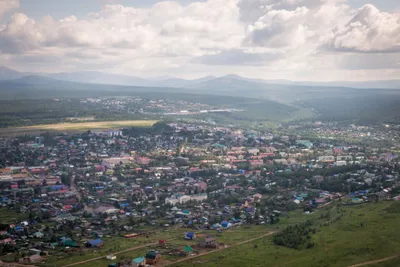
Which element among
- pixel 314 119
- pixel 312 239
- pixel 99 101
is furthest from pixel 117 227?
pixel 99 101

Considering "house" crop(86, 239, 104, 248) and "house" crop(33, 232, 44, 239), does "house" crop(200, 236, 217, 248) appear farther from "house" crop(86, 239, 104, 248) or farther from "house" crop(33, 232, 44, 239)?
"house" crop(33, 232, 44, 239)

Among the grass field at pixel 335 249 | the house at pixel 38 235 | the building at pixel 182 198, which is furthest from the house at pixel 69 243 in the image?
the building at pixel 182 198

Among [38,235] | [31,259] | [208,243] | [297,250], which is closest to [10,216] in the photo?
[38,235]

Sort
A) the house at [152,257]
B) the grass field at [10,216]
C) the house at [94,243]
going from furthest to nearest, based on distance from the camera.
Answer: the grass field at [10,216] < the house at [94,243] < the house at [152,257]

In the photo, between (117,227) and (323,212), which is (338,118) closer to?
(323,212)

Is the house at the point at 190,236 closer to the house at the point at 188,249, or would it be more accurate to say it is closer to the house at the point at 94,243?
the house at the point at 188,249

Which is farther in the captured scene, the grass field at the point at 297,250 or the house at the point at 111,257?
the house at the point at 111,257

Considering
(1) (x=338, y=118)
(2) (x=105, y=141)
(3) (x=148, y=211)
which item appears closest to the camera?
(3) (x=148, y=211)
